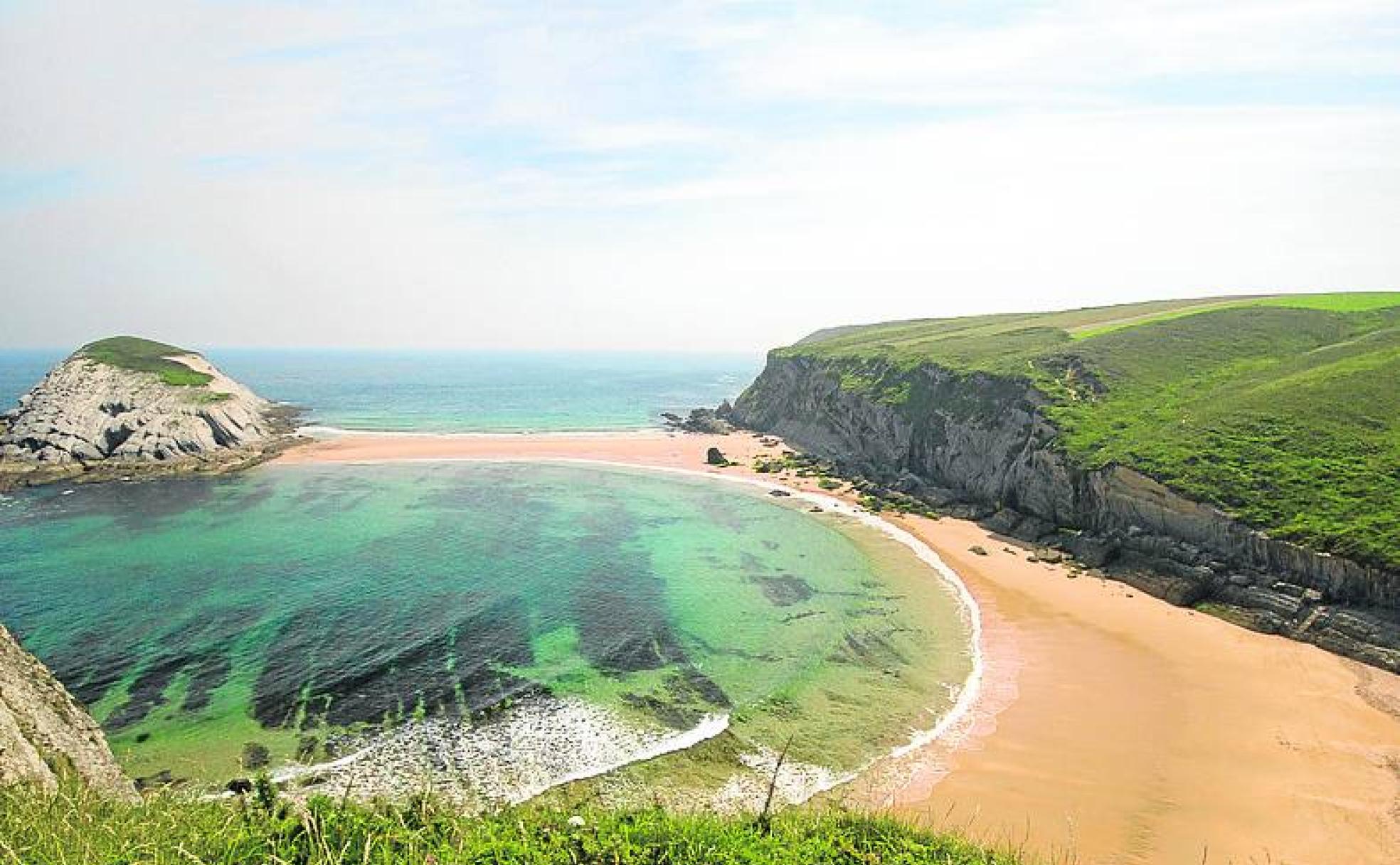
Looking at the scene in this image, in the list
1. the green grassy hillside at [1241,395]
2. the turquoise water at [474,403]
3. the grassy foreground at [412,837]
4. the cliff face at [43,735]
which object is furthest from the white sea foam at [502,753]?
the turquoise water at [474,403]

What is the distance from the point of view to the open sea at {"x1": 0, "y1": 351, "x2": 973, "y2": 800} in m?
23.8

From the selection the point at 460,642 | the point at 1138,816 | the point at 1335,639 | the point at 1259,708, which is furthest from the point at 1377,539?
the point at 460,642

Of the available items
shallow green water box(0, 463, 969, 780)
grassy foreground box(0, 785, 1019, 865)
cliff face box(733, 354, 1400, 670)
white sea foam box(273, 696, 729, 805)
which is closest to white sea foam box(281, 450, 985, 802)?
shallow green water box(0, 463, 969, 780)

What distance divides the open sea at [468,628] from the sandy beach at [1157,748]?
2353 millimetres

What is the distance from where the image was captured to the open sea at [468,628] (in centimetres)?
2384

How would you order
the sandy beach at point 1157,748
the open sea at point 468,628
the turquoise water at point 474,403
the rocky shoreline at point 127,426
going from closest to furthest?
the sandy beach at point 1157,748 → the open sea at point 468,628 → the rocky shoreline at point 127,426 → the turquoise water at point 474,403

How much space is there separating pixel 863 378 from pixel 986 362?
17644 millimetres

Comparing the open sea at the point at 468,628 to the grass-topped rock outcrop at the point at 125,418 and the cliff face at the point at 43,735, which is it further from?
the grass-topped rock outcrop at the point at 125,418

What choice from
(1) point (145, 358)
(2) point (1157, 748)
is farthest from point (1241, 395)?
(1) point (145, 358)

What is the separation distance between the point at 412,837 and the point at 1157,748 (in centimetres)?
2538

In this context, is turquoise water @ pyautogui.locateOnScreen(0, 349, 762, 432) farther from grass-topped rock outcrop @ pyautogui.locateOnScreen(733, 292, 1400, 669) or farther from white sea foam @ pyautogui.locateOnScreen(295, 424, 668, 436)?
grass-topped rock outcrop @ pyautogui.locateOnScreen(733, 292, 1400, 669)

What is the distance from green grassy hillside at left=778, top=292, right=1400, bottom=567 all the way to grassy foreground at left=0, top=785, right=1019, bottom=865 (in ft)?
106

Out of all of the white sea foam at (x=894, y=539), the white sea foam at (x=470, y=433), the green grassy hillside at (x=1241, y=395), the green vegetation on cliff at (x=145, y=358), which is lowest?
the white sea foam at (x=894, y=539)

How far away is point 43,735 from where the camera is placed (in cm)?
1462
